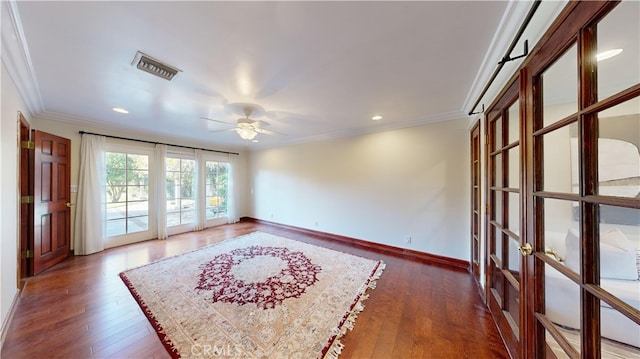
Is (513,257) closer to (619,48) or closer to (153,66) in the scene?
(619,48)

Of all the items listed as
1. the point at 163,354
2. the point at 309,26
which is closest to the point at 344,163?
the point at 309,26

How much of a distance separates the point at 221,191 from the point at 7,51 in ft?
14.8

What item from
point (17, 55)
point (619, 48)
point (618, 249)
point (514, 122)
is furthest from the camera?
point (17, 55)

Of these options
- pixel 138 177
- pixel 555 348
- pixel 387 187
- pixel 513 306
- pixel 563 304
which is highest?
pixel 138 177

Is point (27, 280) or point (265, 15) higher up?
point (265, 15)

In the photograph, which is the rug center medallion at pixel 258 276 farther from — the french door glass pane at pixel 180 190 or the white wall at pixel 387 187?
the french door glass pane at pixel 180 190

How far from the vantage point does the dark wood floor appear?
162 centimetres

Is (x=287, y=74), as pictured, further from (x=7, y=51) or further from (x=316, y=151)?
(x=316, y=151)

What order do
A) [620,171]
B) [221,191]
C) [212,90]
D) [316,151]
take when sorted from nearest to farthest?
[620,171] → [212,90] → [316,151] → [221,191]

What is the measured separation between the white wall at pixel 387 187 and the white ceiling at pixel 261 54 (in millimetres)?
673

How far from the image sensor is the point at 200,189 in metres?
5.26

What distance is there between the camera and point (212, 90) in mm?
2398

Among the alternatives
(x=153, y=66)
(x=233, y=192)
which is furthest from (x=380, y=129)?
(x=233, y=192)

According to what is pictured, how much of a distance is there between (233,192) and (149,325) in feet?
14.3
